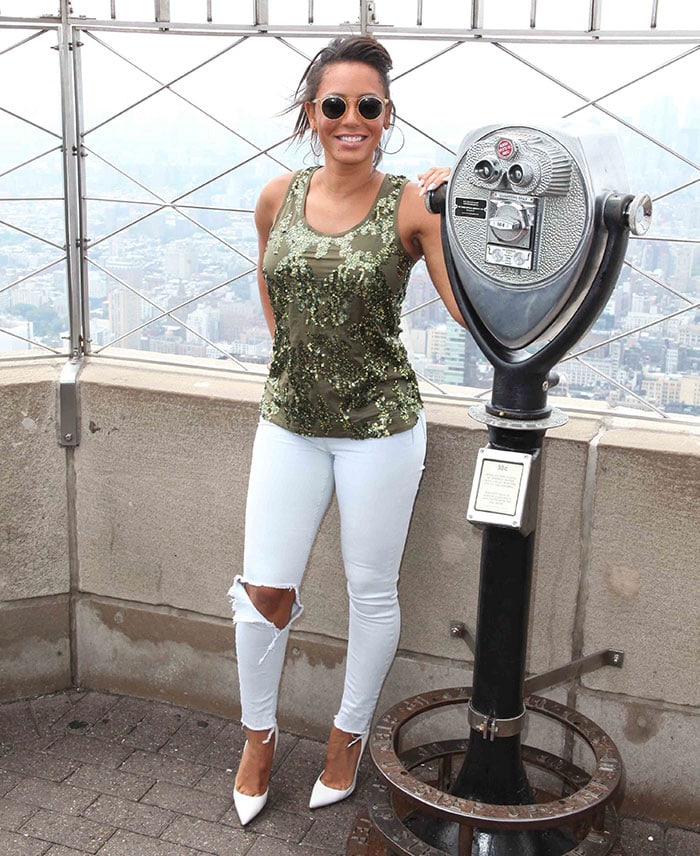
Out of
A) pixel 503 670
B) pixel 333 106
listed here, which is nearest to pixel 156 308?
pixel 333 106

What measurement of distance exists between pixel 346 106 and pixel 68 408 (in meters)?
1.43

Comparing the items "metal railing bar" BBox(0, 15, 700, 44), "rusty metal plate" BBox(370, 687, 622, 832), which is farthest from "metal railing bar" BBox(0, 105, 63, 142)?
"rusty metal plate" BBox(370, 687, 622, 832)

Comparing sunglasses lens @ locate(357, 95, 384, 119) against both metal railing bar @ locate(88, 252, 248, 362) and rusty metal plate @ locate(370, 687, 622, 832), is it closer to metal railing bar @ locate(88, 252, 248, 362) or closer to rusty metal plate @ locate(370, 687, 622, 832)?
metal railing bar @ locate(88, 252, 248, 362)

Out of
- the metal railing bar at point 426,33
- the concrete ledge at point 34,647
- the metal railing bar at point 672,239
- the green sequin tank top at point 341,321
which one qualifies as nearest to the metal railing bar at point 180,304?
the green sequin tank top at point 341,321

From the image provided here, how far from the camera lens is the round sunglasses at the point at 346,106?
266 centimetres

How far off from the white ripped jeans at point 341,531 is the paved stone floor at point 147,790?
1.13ft

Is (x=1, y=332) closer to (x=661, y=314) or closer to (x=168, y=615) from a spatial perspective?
(x=168, y=615)

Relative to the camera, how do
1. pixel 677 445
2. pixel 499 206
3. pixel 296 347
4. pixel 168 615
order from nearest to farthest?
1. pixel 499 206
2. pixel 296 347
3. pixel 677 445
4. pixel 168 615

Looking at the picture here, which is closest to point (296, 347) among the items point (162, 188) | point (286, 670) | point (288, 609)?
point (288, 609)

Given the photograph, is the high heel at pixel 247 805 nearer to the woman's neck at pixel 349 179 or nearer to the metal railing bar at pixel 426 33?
the woman's neck at pixel 349 179

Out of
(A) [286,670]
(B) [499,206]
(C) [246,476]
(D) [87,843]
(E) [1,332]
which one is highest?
(B) [499,206]

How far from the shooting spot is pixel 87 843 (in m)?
3.01

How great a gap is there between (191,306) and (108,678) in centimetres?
126

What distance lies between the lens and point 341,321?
107 inches
